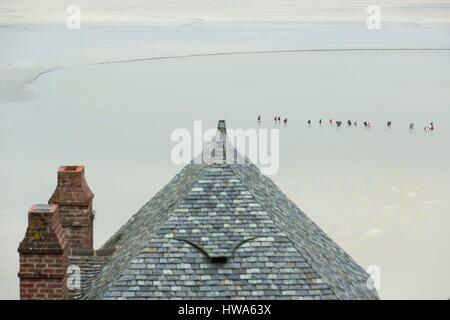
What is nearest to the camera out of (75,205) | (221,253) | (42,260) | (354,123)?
(221,253)

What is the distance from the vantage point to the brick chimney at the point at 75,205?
40344 millimetres

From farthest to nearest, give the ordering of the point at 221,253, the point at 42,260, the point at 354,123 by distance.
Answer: the point at 354,123 < the point at 42,260 < the point at 221,253

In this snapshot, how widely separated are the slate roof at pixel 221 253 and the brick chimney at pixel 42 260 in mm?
1033

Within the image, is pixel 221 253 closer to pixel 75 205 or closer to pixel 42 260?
pixel 42 260

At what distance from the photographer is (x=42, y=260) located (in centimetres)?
3372

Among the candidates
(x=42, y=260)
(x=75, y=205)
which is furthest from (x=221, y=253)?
(x=75, y=205)

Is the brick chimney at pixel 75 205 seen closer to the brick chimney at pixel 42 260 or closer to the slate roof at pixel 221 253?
the slate roof at pixel 221 253

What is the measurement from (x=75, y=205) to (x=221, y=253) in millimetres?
8625

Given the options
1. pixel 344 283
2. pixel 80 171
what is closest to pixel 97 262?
pixel 80 171

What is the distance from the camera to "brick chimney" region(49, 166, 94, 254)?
40.3m

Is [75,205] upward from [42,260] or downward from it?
upward

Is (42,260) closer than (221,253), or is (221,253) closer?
(221,253)
